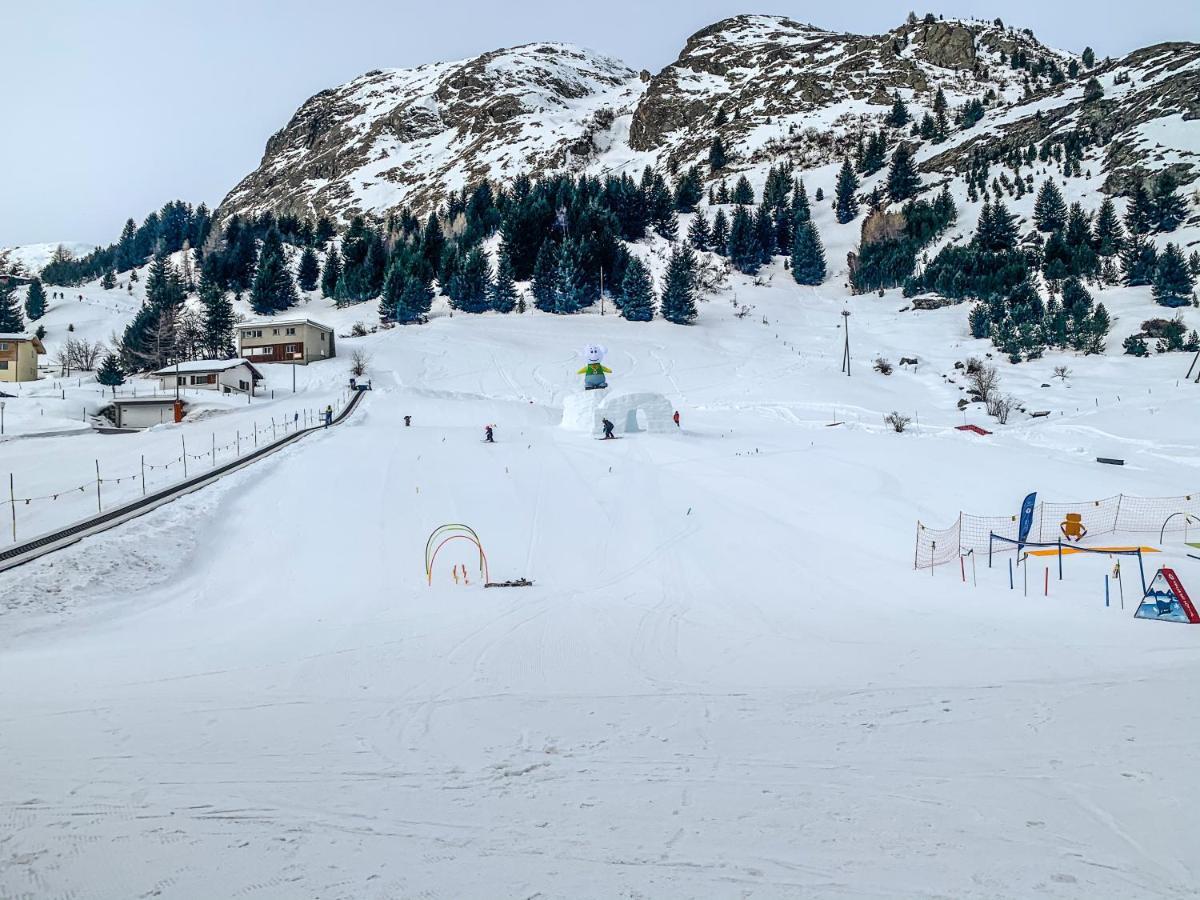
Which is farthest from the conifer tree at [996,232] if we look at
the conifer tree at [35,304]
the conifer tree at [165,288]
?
the conifer tree at [35,304]

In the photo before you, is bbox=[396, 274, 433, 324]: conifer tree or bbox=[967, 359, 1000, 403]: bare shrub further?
bbox=[396, 274, 433, 324]: conifer tree

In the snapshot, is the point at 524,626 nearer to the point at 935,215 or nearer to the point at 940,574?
the point at 940,574

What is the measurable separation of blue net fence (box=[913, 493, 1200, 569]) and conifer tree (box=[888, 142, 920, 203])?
264 feet

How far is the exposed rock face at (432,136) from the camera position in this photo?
13375 centimetres

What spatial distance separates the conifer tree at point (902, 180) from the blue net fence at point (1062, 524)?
80613 millimetres

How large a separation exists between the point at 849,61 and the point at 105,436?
14063 centimetres

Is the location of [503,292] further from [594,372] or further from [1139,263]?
[1139,263]

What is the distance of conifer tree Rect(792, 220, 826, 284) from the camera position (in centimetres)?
7775

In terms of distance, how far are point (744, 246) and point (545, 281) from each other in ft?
87.5

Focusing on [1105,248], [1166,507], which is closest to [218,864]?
[1166,507]

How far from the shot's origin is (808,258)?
3061 inches

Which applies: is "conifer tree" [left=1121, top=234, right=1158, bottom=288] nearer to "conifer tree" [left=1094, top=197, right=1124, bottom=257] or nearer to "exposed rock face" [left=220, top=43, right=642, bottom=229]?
"conifer tree" [left=1094, top=197, right=1124, bottom=257]

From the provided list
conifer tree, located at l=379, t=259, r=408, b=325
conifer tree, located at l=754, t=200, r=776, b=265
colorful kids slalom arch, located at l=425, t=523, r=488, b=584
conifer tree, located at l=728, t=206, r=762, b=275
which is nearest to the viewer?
colorful kids slalom arch, located at l=425, t=523, r=488, b=584

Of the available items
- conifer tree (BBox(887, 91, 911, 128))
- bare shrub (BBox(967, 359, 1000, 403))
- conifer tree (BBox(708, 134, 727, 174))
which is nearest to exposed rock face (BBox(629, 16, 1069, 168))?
conifer tree (BBox(708, 134, 727, 174))
